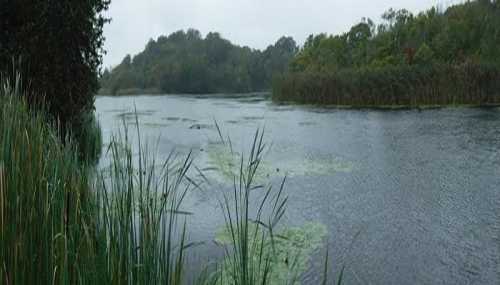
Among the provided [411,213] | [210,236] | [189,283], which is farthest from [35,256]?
[411,213]

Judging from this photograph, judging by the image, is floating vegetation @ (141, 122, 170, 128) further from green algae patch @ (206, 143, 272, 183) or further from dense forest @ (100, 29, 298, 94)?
dense forest @ (100, 29, 298, 94)

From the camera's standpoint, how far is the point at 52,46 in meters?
6.32

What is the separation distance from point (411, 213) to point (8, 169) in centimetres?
526

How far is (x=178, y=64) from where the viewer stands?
63688 millimetres

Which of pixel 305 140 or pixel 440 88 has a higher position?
pixel 440 88

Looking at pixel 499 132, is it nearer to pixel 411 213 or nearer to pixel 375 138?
pixel 375 138

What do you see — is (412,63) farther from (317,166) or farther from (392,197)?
(392,197)

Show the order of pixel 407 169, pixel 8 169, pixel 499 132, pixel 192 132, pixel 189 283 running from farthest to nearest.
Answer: pixel 192 132 → pixel 499 132 → pixel 407 169 → pixel 189 283 → pixel 8 169

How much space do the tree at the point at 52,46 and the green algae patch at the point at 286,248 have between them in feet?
9.92

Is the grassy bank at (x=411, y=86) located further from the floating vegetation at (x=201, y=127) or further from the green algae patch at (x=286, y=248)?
the green algae patch at (x=286, y=248)

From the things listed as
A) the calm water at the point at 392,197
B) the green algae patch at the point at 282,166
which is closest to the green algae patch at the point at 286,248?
the calm water at the point at 392,197

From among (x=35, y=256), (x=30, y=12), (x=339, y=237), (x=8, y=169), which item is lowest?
(x=339, y=237)

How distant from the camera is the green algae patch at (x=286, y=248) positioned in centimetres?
402

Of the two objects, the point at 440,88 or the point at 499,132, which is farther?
the point at 440,88
